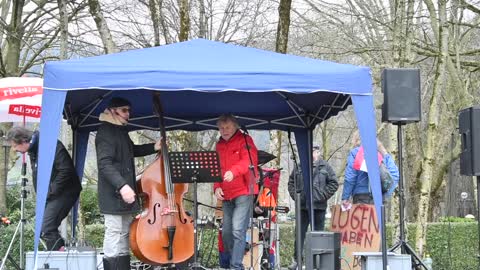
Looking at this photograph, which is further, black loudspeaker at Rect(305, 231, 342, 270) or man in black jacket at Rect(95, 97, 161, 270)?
man in black jacket at Rect(95, 97, 161, 270)

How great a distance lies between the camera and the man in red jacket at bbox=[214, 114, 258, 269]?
23.9ft

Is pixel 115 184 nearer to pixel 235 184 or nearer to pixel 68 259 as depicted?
pixel 68 259

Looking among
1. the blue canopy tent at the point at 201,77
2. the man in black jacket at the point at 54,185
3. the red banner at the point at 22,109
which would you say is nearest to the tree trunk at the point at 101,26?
the red banner at the point at 22,109

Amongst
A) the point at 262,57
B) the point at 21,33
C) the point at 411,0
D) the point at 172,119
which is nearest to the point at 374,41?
the point at 411,0

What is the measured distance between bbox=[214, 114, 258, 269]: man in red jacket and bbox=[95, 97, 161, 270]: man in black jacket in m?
0.99

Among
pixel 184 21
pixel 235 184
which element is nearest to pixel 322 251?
pixel 235 184

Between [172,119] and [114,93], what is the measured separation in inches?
39.9

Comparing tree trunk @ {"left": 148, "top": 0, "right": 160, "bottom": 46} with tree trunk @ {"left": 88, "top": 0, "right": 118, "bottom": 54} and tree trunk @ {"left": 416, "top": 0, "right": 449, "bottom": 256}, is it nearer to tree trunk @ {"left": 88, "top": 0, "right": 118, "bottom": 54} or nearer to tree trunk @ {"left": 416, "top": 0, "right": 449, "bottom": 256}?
tree trunk @ {"left": 88, "top": 0, "right": 118, "bottom": 54}

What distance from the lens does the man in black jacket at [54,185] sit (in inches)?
287

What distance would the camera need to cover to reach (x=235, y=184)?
7328mm

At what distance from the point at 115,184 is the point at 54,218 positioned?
1.13 meters

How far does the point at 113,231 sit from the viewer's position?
6758 mm

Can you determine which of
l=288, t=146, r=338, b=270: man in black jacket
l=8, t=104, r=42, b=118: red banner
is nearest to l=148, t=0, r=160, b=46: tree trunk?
l=8, t=104, r=42, b=118: red banner

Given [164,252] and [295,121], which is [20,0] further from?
[164,252]
